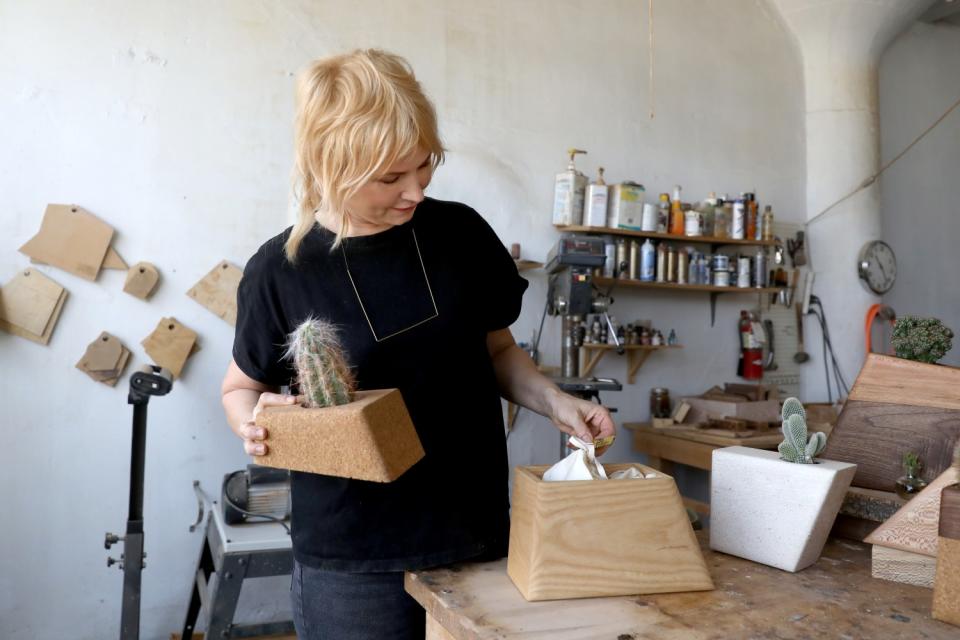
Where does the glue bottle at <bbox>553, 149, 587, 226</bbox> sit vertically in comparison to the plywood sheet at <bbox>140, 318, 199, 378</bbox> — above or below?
above

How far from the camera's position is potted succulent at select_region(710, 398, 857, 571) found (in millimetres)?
992

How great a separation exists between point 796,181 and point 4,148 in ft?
12.1

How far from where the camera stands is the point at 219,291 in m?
2.79

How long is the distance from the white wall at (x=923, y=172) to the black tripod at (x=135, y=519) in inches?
Answer: 157

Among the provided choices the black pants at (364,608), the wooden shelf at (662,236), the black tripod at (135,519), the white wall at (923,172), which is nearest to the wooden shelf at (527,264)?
the wooden shelf at (662,236)

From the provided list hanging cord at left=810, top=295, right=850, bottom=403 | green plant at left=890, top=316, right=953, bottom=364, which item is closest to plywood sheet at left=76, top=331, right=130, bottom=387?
green plant at left=890, top=316, right=953, bottom=364

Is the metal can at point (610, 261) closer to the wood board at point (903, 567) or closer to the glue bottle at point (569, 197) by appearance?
the glue bottle at point (569, 197)

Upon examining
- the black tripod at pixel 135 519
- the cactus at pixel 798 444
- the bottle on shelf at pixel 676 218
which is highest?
the bottle on shelf at pixel 676 218

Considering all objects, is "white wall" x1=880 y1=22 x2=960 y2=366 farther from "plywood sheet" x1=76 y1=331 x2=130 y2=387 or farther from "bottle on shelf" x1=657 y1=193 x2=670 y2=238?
"plywood sheet" x1=76 y1=331 x2=130 y2=387

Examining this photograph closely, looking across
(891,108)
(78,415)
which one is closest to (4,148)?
(78,415)

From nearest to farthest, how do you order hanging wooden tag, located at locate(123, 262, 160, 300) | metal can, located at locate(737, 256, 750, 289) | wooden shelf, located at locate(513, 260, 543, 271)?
1. hanging wooden tag, located at locate(123, 262, 160, 300)
2. wooden shelf, located at locate(513, 260, 543, 271)
3. metal can, located at locate(737, 256, 750, 289)

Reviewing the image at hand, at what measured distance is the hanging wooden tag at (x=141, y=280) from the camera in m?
2.67

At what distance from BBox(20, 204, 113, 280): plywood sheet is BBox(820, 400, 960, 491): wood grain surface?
7.82 ft

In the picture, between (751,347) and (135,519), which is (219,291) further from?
(751,347)
